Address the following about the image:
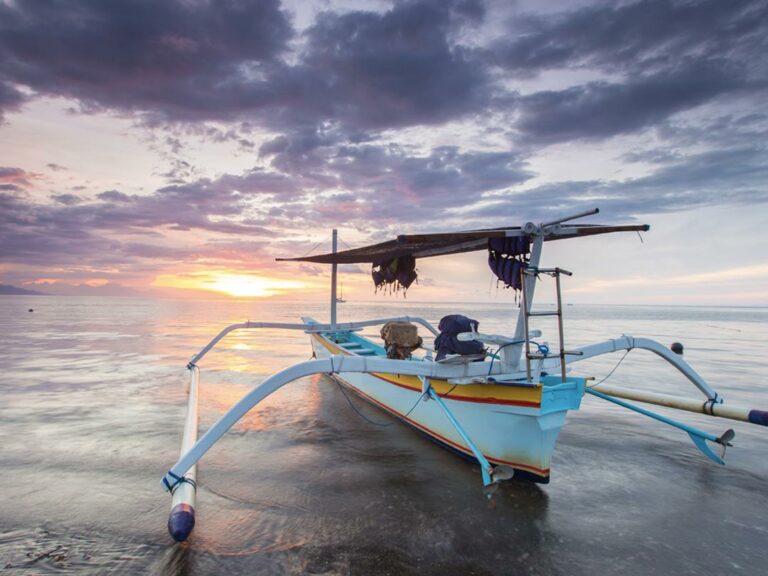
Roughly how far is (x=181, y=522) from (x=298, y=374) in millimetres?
2080

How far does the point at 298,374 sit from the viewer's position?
18.3 feet

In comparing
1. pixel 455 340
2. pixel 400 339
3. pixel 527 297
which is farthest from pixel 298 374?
pixel 400 339

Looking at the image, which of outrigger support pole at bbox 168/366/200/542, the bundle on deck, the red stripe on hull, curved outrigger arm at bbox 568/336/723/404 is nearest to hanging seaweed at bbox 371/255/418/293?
the bundle on deck

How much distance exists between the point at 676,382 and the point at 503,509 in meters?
11.7

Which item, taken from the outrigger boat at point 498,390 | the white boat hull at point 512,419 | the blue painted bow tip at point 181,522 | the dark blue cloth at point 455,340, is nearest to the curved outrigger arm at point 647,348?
the outrigger boat at point 498,390

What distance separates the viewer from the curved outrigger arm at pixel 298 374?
16.5ft

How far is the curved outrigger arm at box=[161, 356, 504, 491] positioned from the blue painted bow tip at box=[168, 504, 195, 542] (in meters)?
0.60

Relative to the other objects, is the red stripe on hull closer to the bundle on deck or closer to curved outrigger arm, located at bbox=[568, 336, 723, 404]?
the bundle on deck

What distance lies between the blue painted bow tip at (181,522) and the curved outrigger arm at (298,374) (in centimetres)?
60

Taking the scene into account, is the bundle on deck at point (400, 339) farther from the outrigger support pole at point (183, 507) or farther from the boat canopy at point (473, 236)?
the outrigger support pole at point (183, 507)

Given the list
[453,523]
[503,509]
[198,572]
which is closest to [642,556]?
[503,509]

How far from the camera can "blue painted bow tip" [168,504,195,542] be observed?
4.30 meters

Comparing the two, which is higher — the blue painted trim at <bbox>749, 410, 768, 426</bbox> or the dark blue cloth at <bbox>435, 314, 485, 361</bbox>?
the dark blue cloth at <bbox>435, 314, 485, 361</bbox>

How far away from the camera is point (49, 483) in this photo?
6008mm
